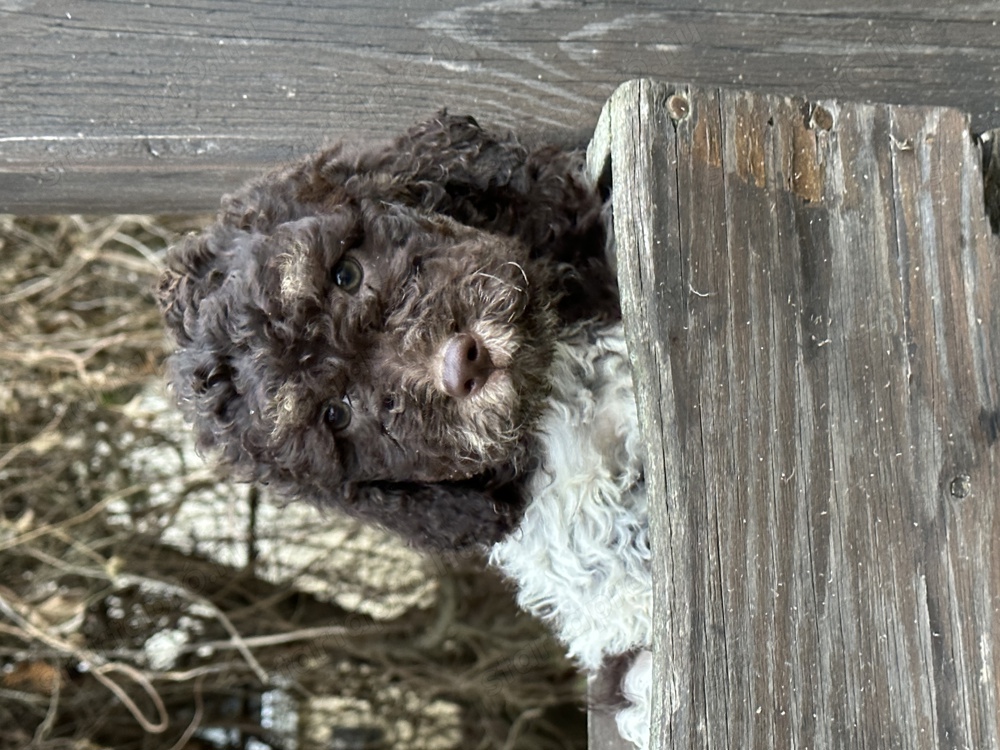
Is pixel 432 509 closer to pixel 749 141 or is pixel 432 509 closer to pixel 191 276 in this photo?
pixel 191 276

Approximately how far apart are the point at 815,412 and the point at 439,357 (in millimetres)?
855

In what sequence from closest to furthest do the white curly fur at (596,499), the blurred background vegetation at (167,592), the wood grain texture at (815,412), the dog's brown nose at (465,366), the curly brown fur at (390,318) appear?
the wood grain texture at (815,412), the dog's brown nose at (465,366), the curly brown fur at (390,318), the white curly fur at (596,499), the blurred background vegetation at (167,592)

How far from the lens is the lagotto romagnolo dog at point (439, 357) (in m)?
2.22

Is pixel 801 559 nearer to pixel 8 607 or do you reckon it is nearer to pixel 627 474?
pixel 627 474

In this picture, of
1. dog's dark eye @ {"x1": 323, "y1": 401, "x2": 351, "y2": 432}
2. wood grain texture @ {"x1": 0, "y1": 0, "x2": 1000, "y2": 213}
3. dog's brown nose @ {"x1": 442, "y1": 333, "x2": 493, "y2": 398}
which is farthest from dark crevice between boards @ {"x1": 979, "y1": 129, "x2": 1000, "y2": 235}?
dog's dark eye @ {"x1": 323, "y1": 401, "x2": 351, "y2": 432}

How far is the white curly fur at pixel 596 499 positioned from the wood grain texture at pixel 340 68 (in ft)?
2.16

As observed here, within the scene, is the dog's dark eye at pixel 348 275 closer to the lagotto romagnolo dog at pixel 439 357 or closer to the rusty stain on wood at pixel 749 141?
the lagotto romagnolo dog at pixel 439 357

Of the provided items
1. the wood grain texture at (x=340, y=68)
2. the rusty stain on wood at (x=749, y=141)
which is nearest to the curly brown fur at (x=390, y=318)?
the wood grain texture at (x=340, y=68)

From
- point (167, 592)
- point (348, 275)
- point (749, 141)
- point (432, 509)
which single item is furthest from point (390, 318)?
point (167, 592)

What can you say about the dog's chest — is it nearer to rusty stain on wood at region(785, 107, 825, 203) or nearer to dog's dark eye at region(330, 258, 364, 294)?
dog's dark eye at region(330, 258, 364, 294)

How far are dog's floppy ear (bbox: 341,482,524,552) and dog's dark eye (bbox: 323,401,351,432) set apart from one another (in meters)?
0.20

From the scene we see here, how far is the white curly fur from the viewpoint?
2.54 metres

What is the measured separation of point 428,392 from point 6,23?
160cm

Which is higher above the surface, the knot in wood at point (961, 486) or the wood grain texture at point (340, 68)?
the wood grain texture at point (340, 68)
